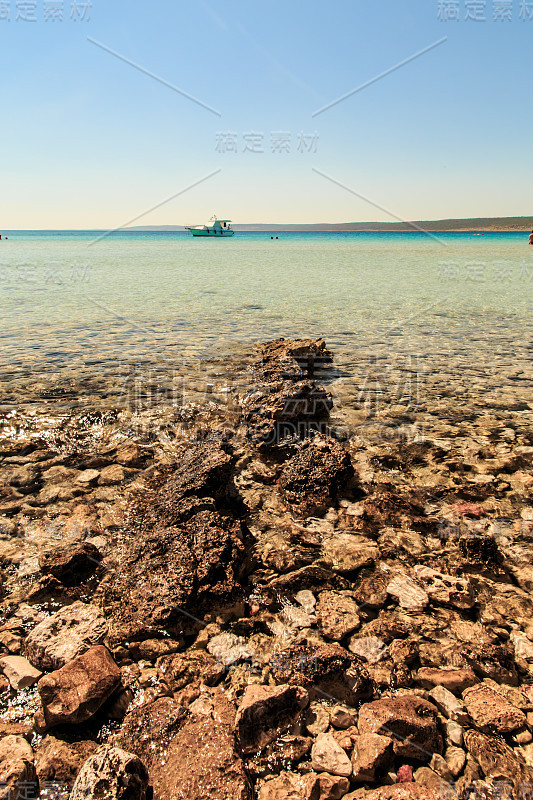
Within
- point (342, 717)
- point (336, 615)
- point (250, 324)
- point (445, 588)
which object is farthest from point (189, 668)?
point (250, 324)

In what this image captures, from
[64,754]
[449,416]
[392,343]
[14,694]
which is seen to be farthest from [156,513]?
[392,343]

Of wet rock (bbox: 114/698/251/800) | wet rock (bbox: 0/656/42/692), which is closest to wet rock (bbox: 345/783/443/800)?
wet rock (bbox: 114/698/251/800)

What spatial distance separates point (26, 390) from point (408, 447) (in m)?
7.87

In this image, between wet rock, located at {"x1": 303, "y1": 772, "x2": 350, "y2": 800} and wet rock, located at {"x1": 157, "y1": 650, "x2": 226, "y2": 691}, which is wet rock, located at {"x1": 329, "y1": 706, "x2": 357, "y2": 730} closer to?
wet rock, located at {"x1": 303, "y1": 772, "x2": 350, "y2": 800}

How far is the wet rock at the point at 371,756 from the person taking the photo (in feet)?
9.37

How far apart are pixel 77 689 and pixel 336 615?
6.96ft

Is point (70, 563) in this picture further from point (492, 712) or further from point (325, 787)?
point (492, 712)

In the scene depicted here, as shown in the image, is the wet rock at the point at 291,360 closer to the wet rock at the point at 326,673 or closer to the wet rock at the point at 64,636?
the wet rock at the point at 64,636

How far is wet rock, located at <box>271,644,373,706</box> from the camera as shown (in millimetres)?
3395

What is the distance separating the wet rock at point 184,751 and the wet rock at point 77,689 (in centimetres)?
26

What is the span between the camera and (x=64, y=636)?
3.72 meters

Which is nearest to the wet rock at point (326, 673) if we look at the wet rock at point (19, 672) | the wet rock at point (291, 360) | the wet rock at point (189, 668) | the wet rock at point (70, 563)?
the wet rock at point (189, 668)

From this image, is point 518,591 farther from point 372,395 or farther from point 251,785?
point 372,395

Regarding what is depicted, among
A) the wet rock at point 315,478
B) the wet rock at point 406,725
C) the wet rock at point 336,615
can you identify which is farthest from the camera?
the wet rock at point 315,478
